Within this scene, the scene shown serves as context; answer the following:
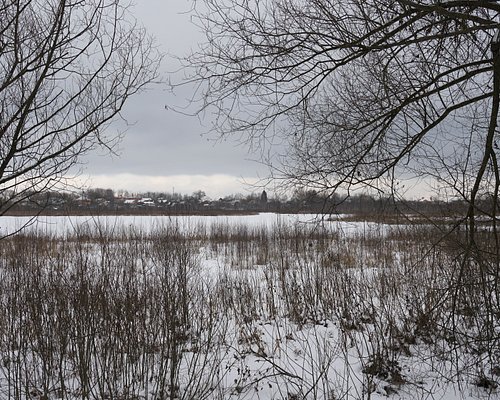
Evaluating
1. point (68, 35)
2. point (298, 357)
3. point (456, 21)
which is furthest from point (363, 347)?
point (68, 35)

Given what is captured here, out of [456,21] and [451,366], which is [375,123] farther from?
[451,366]

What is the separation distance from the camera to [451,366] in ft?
11.9

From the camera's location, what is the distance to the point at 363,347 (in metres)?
4.22

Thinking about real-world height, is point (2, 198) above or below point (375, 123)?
below

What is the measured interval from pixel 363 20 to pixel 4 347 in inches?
191

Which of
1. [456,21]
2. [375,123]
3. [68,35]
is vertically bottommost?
[375,123]

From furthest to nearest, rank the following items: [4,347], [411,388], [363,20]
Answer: [4,347] < [411,388] < [363,20]

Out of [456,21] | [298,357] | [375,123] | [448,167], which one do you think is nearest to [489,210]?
[448,167]

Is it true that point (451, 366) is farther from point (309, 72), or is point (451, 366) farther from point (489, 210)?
point (309, 72)

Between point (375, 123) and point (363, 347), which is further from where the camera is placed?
point (363, 347)

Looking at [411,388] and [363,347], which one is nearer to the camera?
[411,388]

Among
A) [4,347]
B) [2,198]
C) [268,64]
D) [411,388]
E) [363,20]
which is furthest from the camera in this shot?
[4,347]

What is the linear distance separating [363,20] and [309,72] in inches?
23.1

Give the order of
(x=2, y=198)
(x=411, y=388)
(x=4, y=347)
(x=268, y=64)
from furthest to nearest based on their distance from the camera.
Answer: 1. (x=4, y=347)
2. (x=411, y=388)
3. (x=268, y=64)
4. (x=2, y=198)
